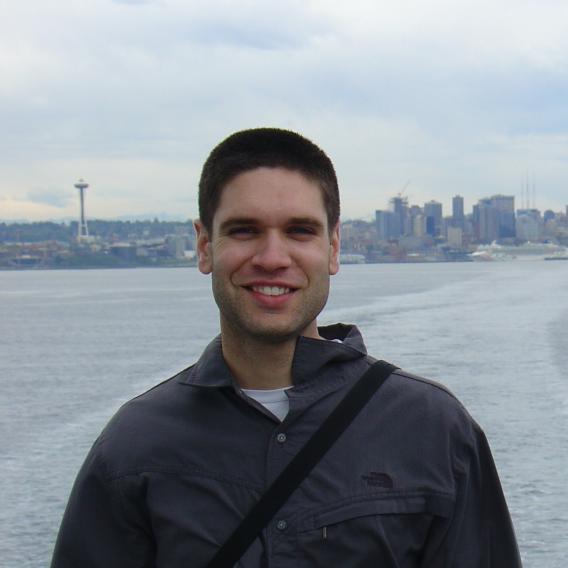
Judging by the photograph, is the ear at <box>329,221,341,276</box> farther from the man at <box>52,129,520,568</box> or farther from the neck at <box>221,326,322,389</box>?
the neck at <box>221,326,322,389</box>

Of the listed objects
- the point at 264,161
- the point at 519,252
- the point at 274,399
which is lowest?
the point at 519,252

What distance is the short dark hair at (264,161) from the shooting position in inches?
86.3

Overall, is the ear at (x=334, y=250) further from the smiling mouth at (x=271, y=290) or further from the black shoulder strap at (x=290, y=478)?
the black shoulder strap at (x=290, y=478)

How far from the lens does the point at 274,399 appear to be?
221 centimetres

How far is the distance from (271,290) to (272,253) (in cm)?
8

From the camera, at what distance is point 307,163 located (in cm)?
220

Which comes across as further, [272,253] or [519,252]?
[519,252]

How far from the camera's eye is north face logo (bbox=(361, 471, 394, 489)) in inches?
82.3

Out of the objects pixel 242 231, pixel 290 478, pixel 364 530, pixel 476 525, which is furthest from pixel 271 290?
pixel 476 525

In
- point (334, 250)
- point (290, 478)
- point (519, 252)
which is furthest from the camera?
point (519, 252)

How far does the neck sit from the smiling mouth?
10 centimetres

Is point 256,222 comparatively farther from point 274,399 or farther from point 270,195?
point 274,399

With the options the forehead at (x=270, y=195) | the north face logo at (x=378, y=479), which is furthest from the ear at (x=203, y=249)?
the north face logo at (x=378, y=479)

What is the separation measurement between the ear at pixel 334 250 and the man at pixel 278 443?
2.2 inches
